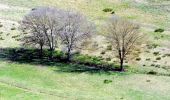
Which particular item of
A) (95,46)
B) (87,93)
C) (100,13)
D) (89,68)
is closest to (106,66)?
(89,68)

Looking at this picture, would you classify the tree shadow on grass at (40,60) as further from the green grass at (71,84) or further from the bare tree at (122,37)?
the bare tree at (122,37)

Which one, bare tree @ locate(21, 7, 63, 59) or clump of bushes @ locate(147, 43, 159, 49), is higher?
bare tree @ locate(21, 7, 63, 59)

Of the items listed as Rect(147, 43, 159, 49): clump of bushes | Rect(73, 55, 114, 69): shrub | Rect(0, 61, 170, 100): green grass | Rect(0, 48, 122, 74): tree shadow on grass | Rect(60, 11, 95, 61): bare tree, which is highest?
Rect(60, 11, 95, 61): bare tree

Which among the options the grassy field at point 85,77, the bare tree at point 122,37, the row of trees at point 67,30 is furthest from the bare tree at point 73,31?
the grassy field at point 85,77

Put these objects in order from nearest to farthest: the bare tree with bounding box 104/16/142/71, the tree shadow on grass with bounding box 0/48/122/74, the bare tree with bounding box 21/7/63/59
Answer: the tree shadow on grass with bounding box 0/48/122/74 < the bare tree with bounding box 104/16/142/71 < the bare tree with bounding box 21/7/63/59

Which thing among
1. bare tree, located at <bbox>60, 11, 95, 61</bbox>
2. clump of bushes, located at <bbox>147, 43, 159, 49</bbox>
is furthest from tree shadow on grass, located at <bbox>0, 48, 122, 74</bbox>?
clump of bushes, located at <bbox>147, 43, 159, 49</bbox>

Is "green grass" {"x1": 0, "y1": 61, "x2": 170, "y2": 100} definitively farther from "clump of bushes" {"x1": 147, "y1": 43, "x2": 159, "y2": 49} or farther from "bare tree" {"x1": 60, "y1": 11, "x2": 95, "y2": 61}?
"clump of bushes" {"x1": 147, "y1": 43, "x2": 159, "y2": 49}

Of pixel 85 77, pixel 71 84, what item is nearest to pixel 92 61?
pixel 85 77
